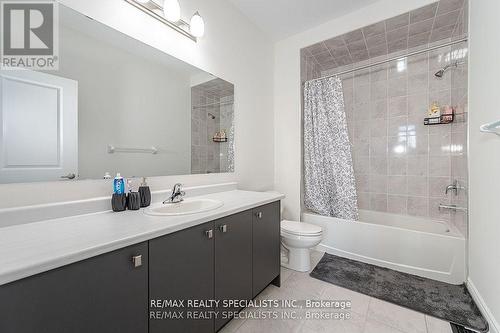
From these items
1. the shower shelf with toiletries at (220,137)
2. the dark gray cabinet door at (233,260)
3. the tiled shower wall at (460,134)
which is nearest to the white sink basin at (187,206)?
the dark gray cabinet door at (233,260)

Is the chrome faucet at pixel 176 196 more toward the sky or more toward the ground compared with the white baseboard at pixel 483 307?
more toward the sky

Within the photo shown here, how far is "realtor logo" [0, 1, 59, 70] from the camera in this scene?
0.91 metres

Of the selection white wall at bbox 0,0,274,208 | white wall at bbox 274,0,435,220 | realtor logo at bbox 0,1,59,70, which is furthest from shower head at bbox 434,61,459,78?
realtor logo at bbox 0,1,59,70

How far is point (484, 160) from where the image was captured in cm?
139

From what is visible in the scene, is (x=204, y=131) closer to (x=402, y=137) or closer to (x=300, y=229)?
(x=300, y=229)

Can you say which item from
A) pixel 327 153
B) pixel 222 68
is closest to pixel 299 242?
pixel 327 153

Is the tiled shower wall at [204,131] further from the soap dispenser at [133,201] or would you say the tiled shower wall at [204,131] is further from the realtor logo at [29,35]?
the realtor logo at [29,35]

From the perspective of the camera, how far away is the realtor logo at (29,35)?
0.91 meters

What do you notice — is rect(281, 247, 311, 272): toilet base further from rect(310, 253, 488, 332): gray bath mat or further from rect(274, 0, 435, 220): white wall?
rect(274, 0, 435, 220): white wall

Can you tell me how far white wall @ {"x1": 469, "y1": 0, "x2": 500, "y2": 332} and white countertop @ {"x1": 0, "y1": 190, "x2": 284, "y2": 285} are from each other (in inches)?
64.3

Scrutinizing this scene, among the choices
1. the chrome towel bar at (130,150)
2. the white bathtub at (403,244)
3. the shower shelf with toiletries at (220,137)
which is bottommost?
the white bathtub at (403,244)

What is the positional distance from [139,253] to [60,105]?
0.84 meters

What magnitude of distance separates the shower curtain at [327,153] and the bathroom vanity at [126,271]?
4.64ft

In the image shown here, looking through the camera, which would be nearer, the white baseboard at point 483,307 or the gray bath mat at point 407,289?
the white baseboard at point 483,307
